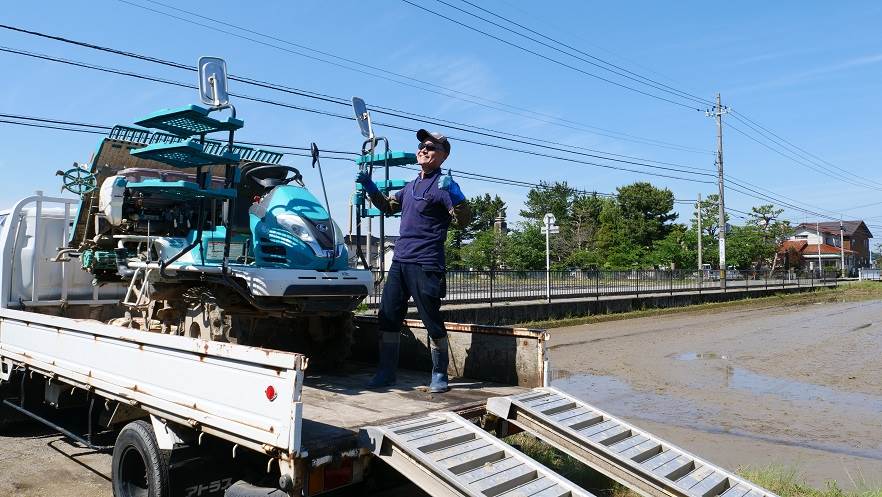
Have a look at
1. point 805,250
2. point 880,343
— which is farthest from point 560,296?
point 805,250

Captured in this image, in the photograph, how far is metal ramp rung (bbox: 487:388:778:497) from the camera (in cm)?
402

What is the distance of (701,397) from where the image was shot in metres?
9.91

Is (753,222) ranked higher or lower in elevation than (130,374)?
higher

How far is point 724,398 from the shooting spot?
985 cm

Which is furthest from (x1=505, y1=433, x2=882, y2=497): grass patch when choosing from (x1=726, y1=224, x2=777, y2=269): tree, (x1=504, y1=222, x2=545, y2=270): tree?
(x1=726, y1=224, x2=777, y2=269): tree

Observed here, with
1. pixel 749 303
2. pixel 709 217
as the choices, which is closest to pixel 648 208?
pixel 709 217

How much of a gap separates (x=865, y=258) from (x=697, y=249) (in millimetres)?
76979

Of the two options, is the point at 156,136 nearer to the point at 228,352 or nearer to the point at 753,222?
the point at 228,352

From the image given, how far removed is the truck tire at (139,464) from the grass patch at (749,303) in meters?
15.1

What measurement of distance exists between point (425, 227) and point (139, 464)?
2508 millimetres

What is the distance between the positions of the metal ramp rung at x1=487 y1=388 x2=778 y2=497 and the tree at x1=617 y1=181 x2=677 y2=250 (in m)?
60.8

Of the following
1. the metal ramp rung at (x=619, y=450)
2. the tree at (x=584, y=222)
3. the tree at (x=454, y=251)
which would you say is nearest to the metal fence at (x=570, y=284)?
the metal ramp rung at (x=619, y=450)

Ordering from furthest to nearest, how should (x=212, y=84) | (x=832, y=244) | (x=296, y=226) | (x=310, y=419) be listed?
(x=832, y=244) < (x=296, y=226) < (x=212, y=84) < (x=310, y=419)

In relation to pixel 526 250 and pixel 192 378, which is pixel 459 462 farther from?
pixel 526 250
